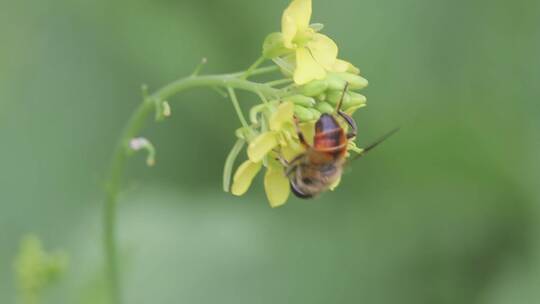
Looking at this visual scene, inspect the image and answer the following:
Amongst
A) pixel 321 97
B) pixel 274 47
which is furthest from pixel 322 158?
pixel 274 47

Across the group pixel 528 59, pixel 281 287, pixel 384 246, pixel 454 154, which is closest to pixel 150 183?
pixel 281 287

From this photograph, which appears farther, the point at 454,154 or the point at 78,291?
the point at 454,154

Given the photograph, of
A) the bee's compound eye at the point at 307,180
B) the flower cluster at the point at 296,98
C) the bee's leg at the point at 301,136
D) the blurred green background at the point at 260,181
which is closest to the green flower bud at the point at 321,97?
the flower cluster at the point at 296,98

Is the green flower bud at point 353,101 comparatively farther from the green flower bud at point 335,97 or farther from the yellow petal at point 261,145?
the yellow petal at point 261,145

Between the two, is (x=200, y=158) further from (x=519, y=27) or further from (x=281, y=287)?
Result: (x=519, y=27)

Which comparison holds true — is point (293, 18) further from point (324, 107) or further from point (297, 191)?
point (297, 191)
